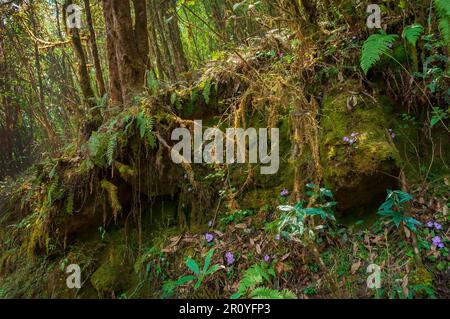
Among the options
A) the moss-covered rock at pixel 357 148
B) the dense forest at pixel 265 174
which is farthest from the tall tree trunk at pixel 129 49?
the moss-covered rock at pixel 357 148

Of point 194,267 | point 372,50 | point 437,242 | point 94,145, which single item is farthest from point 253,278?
point 94,145

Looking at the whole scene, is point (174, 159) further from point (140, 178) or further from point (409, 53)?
point (409, 53)

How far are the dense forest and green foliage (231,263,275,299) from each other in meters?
0.02

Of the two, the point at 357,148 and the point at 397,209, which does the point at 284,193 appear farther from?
the point at 397,209

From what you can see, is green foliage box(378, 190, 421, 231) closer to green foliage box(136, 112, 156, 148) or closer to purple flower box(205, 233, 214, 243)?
purple flower box(205, 233, 214, 243)

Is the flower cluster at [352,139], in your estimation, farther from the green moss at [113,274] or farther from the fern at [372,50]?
the green moss at [113,274]

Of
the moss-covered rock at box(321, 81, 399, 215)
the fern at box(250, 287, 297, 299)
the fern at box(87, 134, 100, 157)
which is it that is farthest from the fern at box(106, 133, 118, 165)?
the moss-covered rock at box(321, 81, 399, 215)

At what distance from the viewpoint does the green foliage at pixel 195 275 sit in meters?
3.06

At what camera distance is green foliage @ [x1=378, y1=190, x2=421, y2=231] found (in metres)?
2.56

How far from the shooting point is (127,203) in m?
4.24

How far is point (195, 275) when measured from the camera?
3260 millimetres

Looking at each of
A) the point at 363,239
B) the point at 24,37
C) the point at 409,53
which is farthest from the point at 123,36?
the point at 24,37

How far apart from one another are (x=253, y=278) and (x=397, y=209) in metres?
1.27

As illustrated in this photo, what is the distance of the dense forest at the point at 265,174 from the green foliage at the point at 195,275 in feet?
0.07
